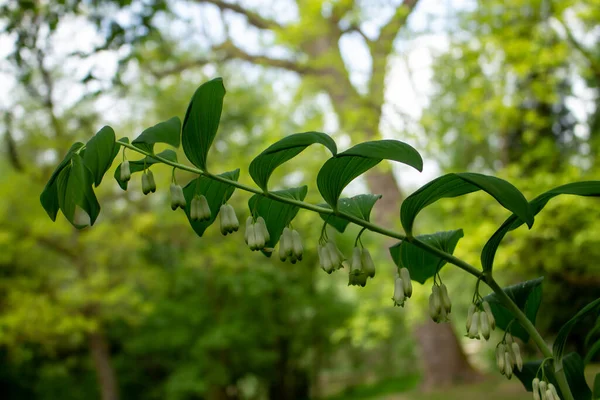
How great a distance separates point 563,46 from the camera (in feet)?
16.8

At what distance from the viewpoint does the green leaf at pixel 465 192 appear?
42 centimetres

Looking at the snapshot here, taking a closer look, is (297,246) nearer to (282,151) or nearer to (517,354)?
(282,151)

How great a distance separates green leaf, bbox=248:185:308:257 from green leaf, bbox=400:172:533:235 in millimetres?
100

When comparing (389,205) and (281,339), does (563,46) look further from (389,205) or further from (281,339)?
(281,339)

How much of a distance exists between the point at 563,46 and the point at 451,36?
1.58 metres

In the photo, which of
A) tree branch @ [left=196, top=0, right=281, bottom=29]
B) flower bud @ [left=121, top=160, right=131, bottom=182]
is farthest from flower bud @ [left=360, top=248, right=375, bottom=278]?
tree branch @ [left=196, top=0, right=281, bottom=29]

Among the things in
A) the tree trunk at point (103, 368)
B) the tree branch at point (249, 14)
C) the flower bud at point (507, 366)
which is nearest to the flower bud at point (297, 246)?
the flower bud at point (507, 366)

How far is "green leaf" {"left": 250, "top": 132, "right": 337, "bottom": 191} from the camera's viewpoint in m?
0.42

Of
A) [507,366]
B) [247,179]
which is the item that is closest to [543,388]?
[507,366]

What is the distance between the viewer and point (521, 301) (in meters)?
0.61

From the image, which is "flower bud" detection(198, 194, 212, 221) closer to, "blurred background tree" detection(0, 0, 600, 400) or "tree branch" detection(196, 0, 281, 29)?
"blurred background tree" detection(0, 0, 600, 400)

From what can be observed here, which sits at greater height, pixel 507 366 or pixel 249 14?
pixel 249 14

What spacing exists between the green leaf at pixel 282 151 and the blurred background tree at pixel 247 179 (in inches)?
63.0

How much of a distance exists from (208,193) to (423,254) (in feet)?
0.74
